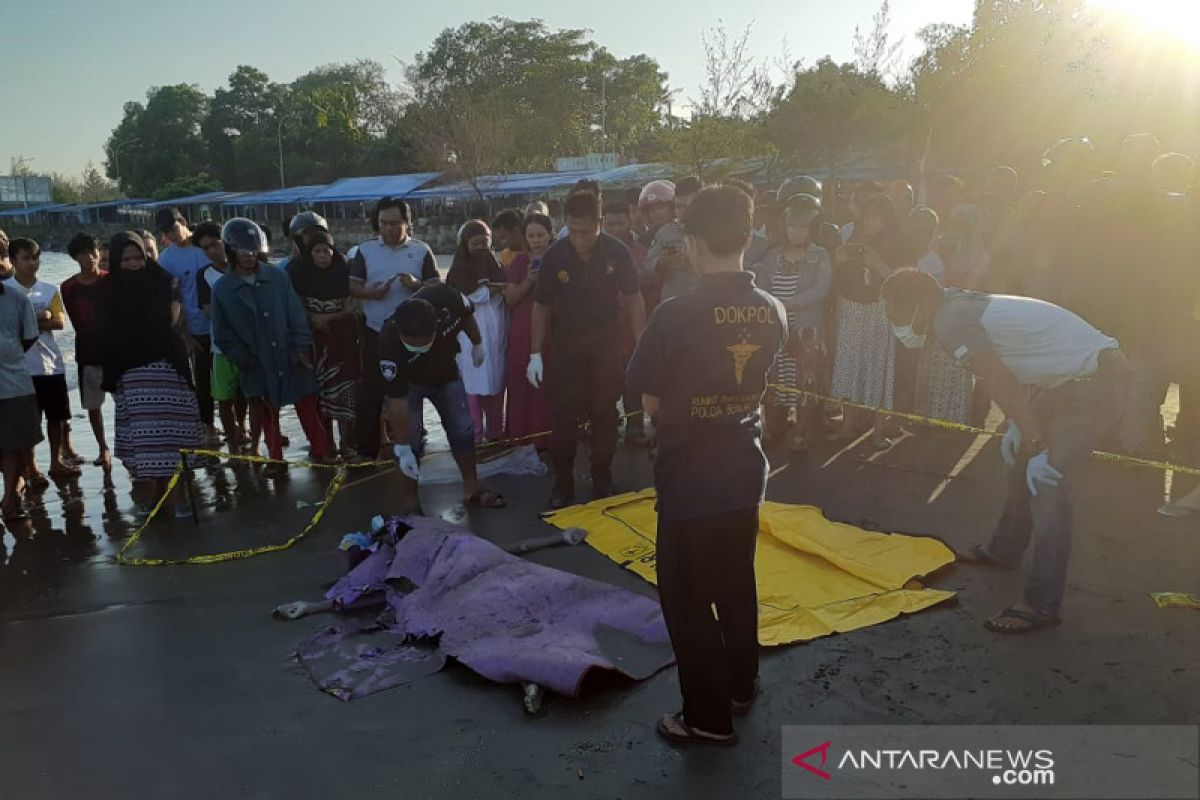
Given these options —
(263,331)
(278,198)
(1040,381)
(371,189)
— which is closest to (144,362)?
(263,331)

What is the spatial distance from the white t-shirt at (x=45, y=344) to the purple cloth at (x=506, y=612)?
3878mm

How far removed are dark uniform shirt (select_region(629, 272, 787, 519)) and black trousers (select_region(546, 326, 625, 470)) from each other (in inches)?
107

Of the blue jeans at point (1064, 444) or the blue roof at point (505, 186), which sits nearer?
the blue jeans at point (1064, 444)

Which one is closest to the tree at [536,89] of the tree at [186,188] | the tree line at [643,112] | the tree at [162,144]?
the tree line at [643,112]

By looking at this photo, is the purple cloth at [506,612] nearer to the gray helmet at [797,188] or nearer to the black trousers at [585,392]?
the black trousers at [585,392]

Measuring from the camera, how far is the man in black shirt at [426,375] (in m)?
5.18

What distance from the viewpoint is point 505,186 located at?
134ft

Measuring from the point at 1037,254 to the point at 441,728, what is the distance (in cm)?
567

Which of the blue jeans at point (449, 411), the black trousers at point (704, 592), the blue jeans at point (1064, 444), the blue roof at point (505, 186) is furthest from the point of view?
the blue roof at point (505, 186)

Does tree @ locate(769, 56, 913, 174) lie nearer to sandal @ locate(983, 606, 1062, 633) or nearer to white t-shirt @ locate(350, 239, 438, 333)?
white t-shirt @ locate(350, 239, 438, 333)

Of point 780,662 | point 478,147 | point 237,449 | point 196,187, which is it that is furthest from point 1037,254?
point 196,187

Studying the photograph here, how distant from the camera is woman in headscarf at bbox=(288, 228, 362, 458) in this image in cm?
674

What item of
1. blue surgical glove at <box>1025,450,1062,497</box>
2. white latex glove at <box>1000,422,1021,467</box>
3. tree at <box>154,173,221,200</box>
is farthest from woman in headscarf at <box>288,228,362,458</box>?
tree at <box>154,173,221,200</box>

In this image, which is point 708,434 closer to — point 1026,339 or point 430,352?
point 1026,339
